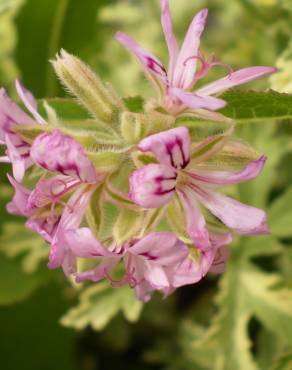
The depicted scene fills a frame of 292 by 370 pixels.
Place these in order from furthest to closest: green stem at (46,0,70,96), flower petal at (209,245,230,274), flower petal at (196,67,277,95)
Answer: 1. green stem at (46,0,70,96)
2. flower petal at (209,245,230,274)
3. flower petal at (196,67,277,95)

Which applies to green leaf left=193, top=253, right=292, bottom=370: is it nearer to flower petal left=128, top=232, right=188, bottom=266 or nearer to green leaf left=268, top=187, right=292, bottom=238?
green leaf left=268, top=187, right=292, bottom=238

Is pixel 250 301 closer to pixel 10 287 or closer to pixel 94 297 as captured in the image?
pixel 94 297

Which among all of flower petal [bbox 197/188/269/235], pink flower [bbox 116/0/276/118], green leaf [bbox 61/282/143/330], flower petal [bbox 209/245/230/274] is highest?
pink flower [bbox 116/0/276/118]

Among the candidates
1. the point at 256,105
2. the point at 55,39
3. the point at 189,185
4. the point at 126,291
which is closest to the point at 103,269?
the point at 189,185

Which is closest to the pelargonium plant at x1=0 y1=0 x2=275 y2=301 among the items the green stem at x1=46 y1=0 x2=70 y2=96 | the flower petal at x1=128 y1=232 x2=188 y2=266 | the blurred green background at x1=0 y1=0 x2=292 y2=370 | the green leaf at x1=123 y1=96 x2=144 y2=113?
the flower petal at x1=128 y1=232 x2=188 y2=266

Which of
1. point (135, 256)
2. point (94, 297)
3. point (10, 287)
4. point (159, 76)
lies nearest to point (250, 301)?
point (94, 297)

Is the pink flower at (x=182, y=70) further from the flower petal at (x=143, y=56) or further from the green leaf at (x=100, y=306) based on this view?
the green leaf at (x=100, y=306)
